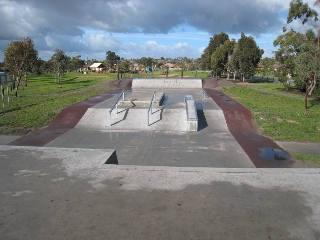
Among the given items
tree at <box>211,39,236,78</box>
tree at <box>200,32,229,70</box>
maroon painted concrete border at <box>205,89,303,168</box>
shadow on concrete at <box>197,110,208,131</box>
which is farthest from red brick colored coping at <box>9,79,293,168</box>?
tree at <box>200,32,229,70</box>

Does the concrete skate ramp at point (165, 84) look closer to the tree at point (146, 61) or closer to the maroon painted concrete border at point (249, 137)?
the maroon painted concrete border at point (249, 137)

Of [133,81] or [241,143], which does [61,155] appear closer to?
[241,143]

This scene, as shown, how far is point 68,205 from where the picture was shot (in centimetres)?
410

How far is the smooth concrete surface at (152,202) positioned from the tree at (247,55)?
3371 cm

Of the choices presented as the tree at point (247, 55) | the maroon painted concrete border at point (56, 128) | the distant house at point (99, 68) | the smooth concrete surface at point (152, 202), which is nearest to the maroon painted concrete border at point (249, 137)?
the smooth concrete surface at point (152, 202)

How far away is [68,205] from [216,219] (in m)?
2.00

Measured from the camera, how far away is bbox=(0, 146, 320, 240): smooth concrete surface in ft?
11.4

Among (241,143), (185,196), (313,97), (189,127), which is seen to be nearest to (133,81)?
(313,97)

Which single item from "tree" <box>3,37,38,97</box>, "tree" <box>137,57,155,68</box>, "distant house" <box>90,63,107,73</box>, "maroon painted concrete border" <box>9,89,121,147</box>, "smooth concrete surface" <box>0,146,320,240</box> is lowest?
"maroon painted concrete border" <box>9,89,121,147</box>

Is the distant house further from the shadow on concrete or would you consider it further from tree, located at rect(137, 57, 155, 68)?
the shadow on concrete

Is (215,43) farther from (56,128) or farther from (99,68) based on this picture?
(99,68)

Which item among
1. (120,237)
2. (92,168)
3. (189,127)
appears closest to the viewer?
(120,237)

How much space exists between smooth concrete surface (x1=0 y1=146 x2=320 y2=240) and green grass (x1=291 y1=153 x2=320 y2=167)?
2958 millimetres

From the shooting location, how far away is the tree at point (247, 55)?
37.0 m
